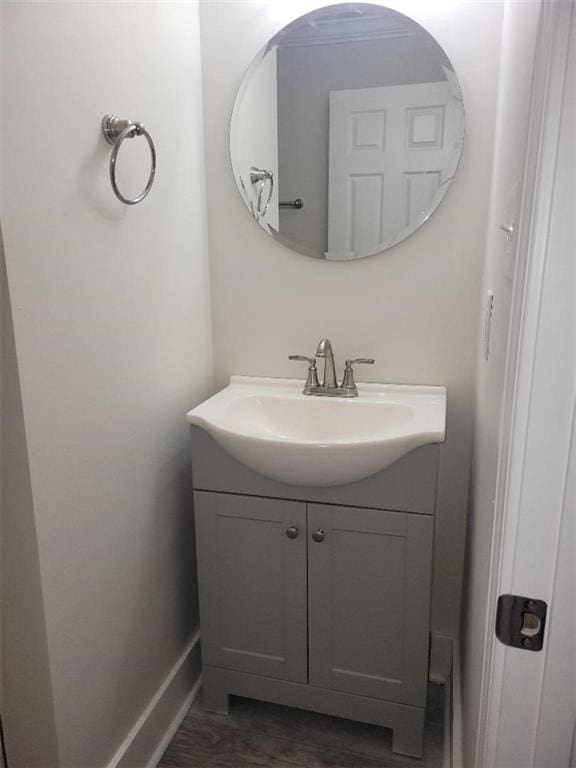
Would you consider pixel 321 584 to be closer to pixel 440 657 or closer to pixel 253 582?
pixel 253 582

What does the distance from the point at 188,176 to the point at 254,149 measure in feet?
0.73

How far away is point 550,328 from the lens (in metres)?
0.58

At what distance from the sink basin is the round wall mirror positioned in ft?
1.42

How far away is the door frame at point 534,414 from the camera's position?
557 mm

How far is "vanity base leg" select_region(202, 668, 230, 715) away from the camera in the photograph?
1.62 meters

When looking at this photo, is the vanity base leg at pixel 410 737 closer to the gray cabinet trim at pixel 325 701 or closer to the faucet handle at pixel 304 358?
the gray cabinet trim at pixel 325 701

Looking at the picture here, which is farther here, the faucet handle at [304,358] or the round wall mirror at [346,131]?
the faucet handle at [304,358]

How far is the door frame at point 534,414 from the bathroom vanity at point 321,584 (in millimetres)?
689

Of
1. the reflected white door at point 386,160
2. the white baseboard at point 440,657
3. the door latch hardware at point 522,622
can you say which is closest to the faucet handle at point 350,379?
the reflected white door at point 386,160

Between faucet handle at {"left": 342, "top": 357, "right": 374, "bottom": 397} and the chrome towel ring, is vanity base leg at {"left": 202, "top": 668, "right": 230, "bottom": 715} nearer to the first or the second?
faucet handle at {"left": 342, "top": 357, "right": 374, "bottom": 397}

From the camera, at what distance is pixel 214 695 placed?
163 centimetres

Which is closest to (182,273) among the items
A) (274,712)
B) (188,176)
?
(188,176)

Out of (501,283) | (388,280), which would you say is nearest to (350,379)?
(388,280)

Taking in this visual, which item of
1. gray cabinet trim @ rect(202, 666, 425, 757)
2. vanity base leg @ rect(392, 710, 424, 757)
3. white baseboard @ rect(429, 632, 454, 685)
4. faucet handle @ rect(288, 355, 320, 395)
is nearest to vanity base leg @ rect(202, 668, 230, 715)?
gray cabinet trim @ rect(202, 666, 425, 757)
